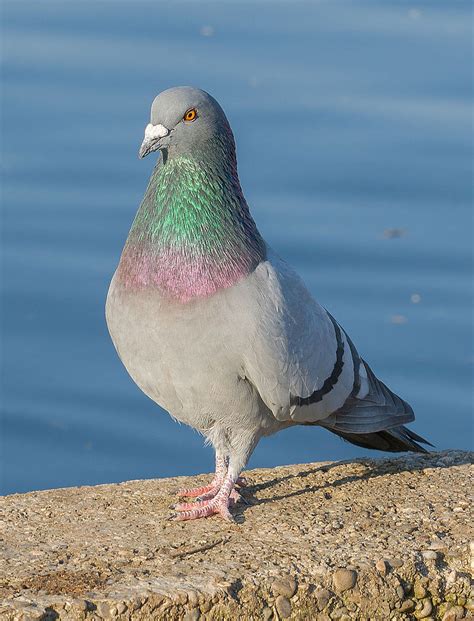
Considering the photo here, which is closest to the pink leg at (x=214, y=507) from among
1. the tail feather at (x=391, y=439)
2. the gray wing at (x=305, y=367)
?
the gray wing at (x=305, y=367)

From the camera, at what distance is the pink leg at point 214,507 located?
19.3 feet

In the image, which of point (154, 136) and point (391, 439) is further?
point (391, 439)

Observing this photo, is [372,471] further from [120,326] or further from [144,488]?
[120,326]

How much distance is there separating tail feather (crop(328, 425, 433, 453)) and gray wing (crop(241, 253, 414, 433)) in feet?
0.58

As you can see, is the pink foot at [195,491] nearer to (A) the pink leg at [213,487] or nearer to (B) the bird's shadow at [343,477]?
(A) the pink leg at [213,487]

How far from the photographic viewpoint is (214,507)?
5887 mm

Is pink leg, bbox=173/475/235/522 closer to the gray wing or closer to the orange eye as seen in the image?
the gray wing

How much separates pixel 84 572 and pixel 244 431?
1063 mm

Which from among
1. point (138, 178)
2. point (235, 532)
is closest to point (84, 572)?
point (235, 532)

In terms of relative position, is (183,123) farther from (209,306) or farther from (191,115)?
(209,306)

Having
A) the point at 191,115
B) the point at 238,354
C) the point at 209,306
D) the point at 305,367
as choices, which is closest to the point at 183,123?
the point at 191,115

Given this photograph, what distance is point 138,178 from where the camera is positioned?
38.5ft

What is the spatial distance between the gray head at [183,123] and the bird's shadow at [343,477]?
1.72 m

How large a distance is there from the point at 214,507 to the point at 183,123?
1.76m
